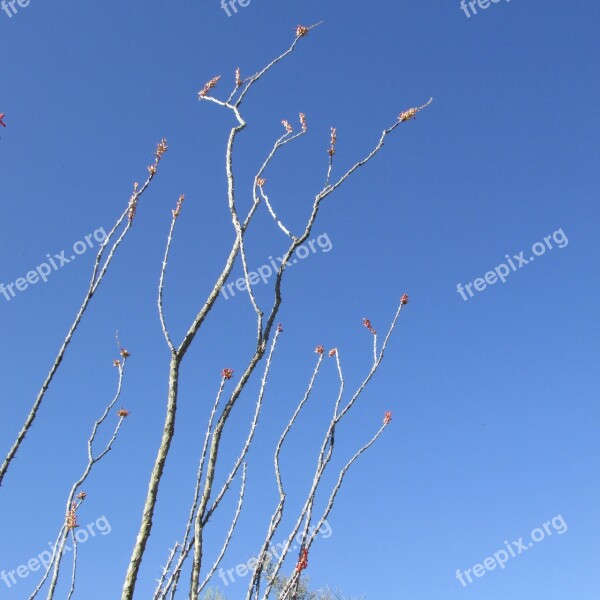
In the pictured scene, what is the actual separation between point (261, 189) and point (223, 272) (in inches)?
22.4

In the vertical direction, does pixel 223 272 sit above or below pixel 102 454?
below

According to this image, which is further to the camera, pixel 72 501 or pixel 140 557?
pixel 72 501

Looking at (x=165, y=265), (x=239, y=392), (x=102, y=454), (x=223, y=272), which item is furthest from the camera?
(x=102, y=454)

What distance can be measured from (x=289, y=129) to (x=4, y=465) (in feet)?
7.52

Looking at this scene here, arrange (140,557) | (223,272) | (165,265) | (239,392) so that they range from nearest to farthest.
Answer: (140,557), (239,392), (223,272), (165,265)

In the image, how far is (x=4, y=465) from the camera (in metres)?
3.01

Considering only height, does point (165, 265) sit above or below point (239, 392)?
above

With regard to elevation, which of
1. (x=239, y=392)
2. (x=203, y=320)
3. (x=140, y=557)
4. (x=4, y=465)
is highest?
(x=4, y=465)

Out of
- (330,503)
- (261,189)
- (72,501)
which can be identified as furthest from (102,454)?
(261,189)

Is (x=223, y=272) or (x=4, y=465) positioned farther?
(x=4, y=465)

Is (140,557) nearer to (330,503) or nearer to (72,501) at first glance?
(330,503)

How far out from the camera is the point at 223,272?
68.8 inches

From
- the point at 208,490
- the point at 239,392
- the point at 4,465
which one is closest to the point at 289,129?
the point at 239,392

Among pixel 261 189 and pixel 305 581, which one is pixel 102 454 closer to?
pixel 261 189
